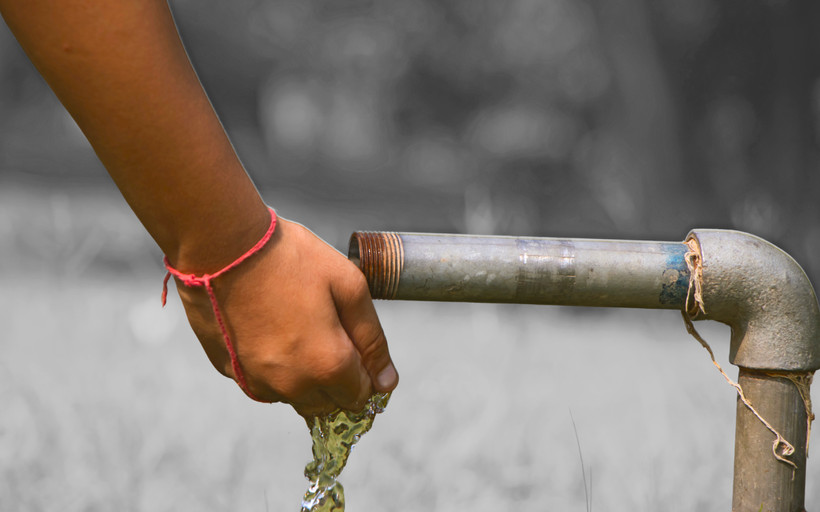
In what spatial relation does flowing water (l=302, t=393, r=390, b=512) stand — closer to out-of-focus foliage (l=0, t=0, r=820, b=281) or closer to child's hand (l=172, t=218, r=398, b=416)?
child's hand (l=172, t=218, r=398, b=416)

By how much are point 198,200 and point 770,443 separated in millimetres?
732

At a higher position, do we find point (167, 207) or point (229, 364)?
point (167, 207)

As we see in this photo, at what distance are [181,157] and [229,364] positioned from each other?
0.82 ft

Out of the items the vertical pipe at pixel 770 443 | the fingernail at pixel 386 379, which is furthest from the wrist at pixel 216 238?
the vertical pipe at pixel 770 443

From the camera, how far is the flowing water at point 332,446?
1012 mm

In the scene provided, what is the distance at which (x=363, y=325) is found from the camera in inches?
35.1

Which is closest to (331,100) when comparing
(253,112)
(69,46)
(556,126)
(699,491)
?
(253,112)

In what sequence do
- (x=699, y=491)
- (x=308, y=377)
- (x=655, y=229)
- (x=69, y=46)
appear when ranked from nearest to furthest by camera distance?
1. (x=69, y=46)
2. (x=308, y=377)
3. (x=699, y=491)
4. (x=655, y=229)

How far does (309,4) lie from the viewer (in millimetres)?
1666

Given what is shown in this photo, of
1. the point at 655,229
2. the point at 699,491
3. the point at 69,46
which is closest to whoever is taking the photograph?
the point at 69,46

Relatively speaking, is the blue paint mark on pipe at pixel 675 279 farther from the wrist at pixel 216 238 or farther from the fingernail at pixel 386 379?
the wrist at pixel 216 238

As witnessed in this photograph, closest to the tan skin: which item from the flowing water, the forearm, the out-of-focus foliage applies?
the forearm

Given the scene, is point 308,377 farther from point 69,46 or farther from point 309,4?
point 309,4

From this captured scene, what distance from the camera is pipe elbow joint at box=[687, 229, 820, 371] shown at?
0.90 meters
